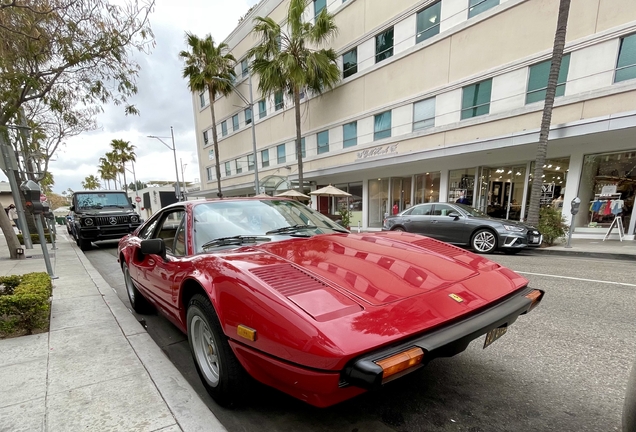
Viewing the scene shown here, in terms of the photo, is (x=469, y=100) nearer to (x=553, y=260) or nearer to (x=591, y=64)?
(x=591, y=64)

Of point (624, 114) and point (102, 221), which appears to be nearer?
point (624, 114)

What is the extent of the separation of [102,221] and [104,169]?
46.5m

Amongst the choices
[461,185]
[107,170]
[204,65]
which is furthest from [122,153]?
[461,185]

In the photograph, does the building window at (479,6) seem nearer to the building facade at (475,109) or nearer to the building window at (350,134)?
the building facade at (475,109)

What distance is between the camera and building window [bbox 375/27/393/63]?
12.2 m

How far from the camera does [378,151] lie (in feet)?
42.7

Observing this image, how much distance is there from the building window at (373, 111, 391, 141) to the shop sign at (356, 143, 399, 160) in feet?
1.72

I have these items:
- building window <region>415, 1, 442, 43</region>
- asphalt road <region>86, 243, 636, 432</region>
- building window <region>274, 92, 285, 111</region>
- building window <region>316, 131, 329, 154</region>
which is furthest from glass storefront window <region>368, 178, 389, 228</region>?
asphalt road <region>86, 243, 636, 432</region>

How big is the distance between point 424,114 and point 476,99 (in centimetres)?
194

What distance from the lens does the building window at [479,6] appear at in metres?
9.27

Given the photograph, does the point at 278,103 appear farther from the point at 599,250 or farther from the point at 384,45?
the point at 599,250

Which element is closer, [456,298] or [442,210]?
[456,298]

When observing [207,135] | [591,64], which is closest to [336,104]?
[591,64]

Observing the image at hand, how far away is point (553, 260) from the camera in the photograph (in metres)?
6.04
